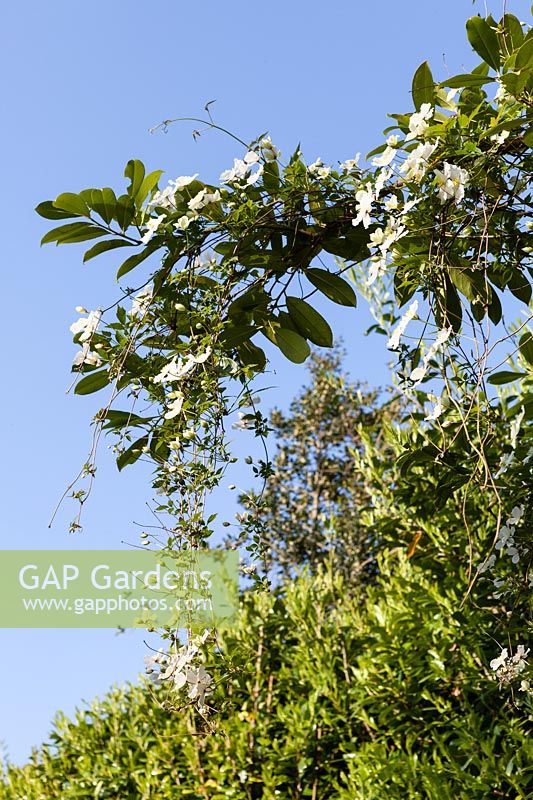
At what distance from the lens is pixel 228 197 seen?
63.6 inches

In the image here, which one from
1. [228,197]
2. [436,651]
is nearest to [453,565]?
[436,651]

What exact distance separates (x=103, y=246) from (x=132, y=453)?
0.44 meters

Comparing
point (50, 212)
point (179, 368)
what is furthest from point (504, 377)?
point (50, 212)

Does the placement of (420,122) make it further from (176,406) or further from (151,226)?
(176,406)

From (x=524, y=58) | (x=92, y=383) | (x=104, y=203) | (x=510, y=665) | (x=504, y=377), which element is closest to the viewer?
(x=524, y=58)

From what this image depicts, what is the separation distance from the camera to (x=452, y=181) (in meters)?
1.43

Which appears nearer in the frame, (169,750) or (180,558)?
(180,558)

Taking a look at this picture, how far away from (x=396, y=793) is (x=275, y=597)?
1.10 meters

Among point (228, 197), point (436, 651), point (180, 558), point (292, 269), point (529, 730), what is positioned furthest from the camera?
point (436, 651)

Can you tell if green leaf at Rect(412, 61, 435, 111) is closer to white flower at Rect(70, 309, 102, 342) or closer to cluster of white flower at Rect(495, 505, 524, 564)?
white flower at Rect(70, 309, 102, 342)

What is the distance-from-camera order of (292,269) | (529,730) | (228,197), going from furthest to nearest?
(529,730), (292,269), (228,197)

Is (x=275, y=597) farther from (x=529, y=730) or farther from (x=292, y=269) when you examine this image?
(x=292, y=269)

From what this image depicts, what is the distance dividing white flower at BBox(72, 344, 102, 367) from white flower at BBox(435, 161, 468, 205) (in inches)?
28.9

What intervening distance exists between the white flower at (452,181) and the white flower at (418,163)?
0.11 ft
